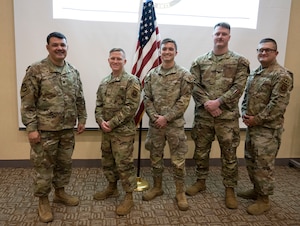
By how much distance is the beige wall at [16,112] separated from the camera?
3084 mm

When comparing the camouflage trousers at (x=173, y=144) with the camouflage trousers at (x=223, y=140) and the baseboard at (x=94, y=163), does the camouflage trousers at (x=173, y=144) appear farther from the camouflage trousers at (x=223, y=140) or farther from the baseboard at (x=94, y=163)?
the baseboard at (x=94, y=163)

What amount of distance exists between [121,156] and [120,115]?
0.36 metres

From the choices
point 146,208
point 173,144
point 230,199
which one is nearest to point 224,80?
point 173,144

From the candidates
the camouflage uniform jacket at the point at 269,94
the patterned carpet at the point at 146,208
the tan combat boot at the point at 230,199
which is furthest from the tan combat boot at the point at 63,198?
the camouflage uniform jacket at the point at 269,94

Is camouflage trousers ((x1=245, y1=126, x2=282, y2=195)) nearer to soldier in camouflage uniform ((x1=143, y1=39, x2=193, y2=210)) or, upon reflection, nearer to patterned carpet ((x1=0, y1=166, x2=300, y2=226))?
patterned carpet ((x1=0, y1=166, x2=300, y2=226))

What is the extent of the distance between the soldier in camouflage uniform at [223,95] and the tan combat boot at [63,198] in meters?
1.31

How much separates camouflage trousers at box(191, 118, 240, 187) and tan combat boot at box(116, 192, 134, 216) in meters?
0.77

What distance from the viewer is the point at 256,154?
8.17 feet

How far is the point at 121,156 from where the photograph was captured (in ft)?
7.98

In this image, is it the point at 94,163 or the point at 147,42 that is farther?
the point at 94,163

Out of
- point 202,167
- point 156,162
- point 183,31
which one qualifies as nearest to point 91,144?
point 156,162

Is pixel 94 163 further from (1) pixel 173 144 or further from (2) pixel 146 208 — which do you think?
(1) pixel 173 144

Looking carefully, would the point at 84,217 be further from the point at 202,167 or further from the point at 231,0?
the point at 231,0

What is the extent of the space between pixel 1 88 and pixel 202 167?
2364mm
